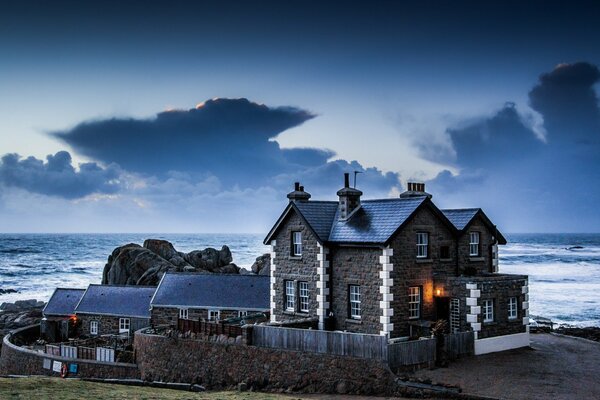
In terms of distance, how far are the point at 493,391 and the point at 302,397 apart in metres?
7.22

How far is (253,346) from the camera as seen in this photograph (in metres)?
28.7

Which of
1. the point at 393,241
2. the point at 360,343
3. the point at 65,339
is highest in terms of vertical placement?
the point at 393,241

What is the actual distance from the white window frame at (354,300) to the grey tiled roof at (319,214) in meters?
2.90

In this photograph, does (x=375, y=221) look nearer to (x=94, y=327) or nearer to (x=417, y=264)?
(x=417, y=264)

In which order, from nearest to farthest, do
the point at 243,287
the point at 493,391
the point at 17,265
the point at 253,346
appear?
the point at 493,391
the point at 253,346
the point at 243,287
the point at 17,265

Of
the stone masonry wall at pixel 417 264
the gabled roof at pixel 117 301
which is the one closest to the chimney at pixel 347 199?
the stone masonry wall at pixel 417 264

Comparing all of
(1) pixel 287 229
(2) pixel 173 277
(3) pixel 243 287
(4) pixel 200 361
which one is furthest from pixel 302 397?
(2) pixel 173 277

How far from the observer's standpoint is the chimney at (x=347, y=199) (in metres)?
33.7

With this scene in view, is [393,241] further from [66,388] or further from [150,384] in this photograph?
[66,388]

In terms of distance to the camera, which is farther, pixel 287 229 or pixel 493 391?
pixel 287 229

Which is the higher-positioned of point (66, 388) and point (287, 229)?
point (287, 229)

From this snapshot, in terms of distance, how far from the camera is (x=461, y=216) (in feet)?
113

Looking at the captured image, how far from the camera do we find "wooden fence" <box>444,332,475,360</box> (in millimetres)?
28141

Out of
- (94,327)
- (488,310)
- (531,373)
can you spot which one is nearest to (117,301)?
(94,327)
